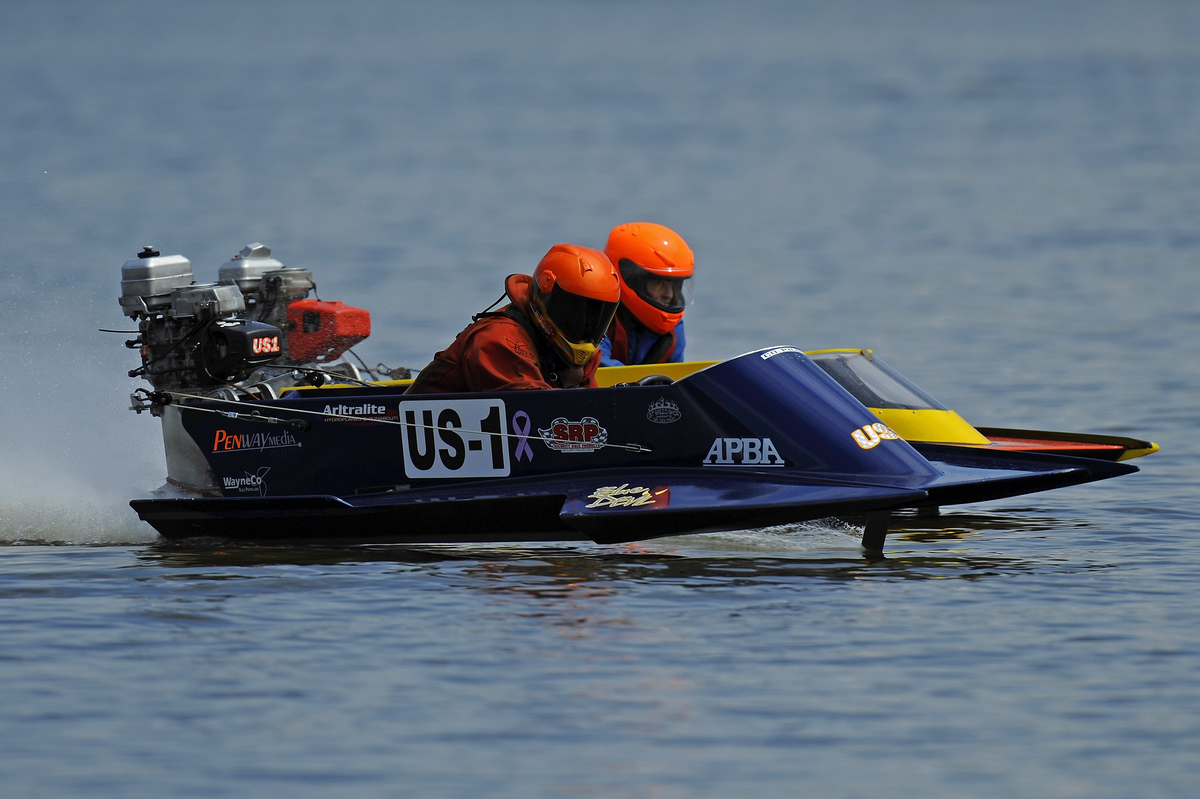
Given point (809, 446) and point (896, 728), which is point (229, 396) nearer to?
point (809, 446)

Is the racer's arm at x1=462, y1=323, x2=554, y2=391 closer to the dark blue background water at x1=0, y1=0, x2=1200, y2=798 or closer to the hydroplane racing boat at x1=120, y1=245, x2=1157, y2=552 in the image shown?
the hydroplane racing boat at x1=120, y1=245, x2=1157, y2=552

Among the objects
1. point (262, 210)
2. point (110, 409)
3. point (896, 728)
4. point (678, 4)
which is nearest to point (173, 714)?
point (896, 728)

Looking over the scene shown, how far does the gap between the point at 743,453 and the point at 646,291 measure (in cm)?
242

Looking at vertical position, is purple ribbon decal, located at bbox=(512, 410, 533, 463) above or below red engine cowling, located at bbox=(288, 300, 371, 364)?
below

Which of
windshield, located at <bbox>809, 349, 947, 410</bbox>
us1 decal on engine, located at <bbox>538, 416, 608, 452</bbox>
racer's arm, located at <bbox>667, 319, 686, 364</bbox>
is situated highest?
racer's arm, located at <bbox>667, 319, 686, 364</bbox>

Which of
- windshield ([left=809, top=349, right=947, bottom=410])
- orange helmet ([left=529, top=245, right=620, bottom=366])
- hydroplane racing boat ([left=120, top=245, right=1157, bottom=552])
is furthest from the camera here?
windshield ([left=809, top=349, right=947, bottom=410])

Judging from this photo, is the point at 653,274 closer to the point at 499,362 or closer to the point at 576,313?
the point at 576,313

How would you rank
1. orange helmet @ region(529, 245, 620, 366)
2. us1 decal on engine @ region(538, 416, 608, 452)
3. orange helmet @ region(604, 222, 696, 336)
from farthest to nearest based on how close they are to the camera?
orange helmet @ region(604, 222, 696, 336) → orange helmet @ region(529, 245, 620, 366) → us1 decal on engine @ region(538, 416, 608, 452)

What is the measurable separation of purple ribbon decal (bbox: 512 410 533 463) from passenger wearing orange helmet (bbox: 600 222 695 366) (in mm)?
1909

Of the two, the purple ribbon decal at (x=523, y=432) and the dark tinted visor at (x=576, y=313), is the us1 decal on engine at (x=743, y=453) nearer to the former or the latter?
the purple ribbon decal at (x=523, y=432)

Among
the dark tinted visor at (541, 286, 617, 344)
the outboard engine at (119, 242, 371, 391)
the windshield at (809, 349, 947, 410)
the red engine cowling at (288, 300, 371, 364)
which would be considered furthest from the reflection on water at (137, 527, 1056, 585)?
the red engine cowling at (288, 300, 371, 364)

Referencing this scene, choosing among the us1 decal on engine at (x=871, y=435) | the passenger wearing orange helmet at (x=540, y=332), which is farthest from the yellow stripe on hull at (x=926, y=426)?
the passenger wearing orange helmet at (x=540, y=332)

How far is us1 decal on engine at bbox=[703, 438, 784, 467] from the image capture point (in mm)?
7500

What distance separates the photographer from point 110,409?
10.4m
